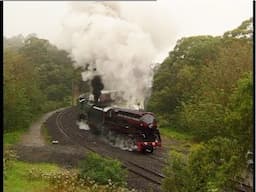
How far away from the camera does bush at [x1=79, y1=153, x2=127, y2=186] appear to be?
824cm

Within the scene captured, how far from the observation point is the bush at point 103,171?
27.0ft

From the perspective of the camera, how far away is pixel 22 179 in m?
8.52

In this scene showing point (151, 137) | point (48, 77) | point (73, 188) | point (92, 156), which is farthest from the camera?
point (151, 137)

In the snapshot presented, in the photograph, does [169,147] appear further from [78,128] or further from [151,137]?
[78,128]

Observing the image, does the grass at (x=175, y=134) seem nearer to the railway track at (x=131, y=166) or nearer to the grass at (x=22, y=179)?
the railway track at (x=131, y=166)

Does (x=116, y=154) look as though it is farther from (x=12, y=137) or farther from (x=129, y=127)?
(x=12, y=137)

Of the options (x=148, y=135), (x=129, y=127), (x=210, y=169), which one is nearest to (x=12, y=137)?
(x=129, y=127)

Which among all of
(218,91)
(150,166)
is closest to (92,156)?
(150,166)

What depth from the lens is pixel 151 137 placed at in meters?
11.4

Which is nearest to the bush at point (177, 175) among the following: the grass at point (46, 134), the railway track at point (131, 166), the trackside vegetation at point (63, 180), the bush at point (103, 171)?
the trackside vegetation at point (63, 180)

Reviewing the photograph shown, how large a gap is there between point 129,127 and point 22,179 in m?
3.57

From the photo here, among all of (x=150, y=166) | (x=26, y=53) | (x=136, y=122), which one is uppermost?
(x=26, y=53)

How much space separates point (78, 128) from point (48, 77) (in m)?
3.47

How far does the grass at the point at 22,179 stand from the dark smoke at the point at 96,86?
2871 millimetres
